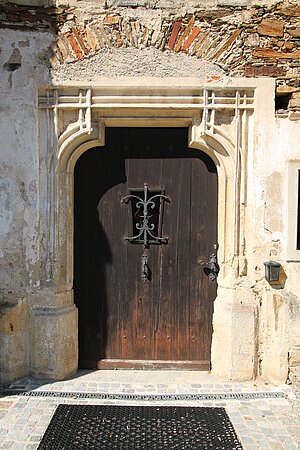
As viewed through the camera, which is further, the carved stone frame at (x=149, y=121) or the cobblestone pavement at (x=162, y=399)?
the carved stone frame at (x=149, y=121)

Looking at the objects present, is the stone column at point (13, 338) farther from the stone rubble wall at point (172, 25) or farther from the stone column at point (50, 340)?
the stone rubble wall at point (172, 25)

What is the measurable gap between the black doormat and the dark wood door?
836 mm

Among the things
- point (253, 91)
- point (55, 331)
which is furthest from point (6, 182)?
point (253, 91)

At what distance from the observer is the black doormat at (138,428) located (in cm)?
297

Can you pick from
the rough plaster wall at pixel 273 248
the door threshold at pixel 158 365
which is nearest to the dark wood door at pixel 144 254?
the door threshold at pixel 158 365

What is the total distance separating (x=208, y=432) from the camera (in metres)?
3.12

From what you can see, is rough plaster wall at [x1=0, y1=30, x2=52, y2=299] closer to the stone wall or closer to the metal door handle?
the stone wall

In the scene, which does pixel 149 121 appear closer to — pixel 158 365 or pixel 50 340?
pixel 50 340

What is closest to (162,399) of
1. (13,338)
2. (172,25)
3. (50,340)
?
(50,340)

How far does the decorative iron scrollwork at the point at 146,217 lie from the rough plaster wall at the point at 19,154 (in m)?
0.94

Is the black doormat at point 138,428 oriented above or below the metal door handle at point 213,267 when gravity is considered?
below

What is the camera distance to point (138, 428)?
125 inches

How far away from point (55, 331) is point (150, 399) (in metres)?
1.07

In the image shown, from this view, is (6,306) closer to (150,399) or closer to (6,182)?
(6,182)
